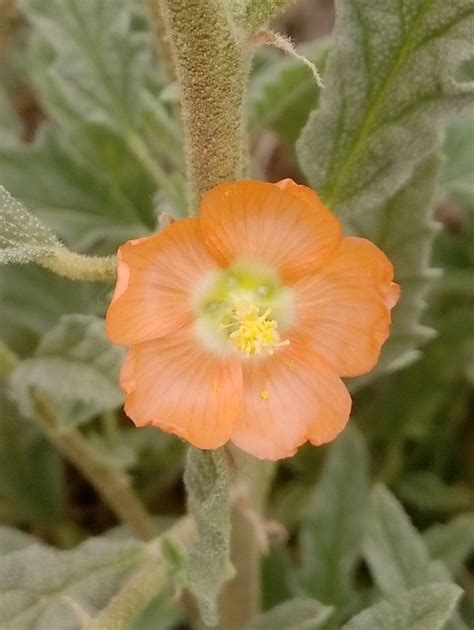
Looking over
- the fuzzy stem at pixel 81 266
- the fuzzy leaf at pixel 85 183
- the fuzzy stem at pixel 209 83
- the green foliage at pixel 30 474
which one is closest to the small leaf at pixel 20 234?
the fuzzy stem at pixel 81 266

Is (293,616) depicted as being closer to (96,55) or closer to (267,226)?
(267,226)

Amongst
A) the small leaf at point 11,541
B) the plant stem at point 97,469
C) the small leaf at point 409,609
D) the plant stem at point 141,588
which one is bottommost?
the small leaf at point 11,541

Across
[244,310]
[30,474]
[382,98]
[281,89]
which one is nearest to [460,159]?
[281,89]

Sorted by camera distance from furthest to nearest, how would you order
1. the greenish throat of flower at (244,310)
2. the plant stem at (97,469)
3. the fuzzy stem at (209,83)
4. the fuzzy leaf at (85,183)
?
the fuzzy leaf at (85,183), the plant stem at (97,469), the greenish throat of flower at (244,310), the fuzzy stem at (209,83)

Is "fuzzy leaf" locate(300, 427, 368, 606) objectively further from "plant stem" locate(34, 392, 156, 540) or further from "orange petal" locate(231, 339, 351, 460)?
"orange petal" locate(231, 339, 351, 460)

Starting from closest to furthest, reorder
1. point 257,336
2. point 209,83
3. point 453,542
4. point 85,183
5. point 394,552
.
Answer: point 209,83
point 257,336
point 394,552
point 453,542
point 85,183

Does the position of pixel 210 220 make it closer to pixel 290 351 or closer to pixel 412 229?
pixel 290 351

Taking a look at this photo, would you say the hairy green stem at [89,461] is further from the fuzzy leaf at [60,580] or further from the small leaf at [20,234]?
the small leaf at [20,234]
